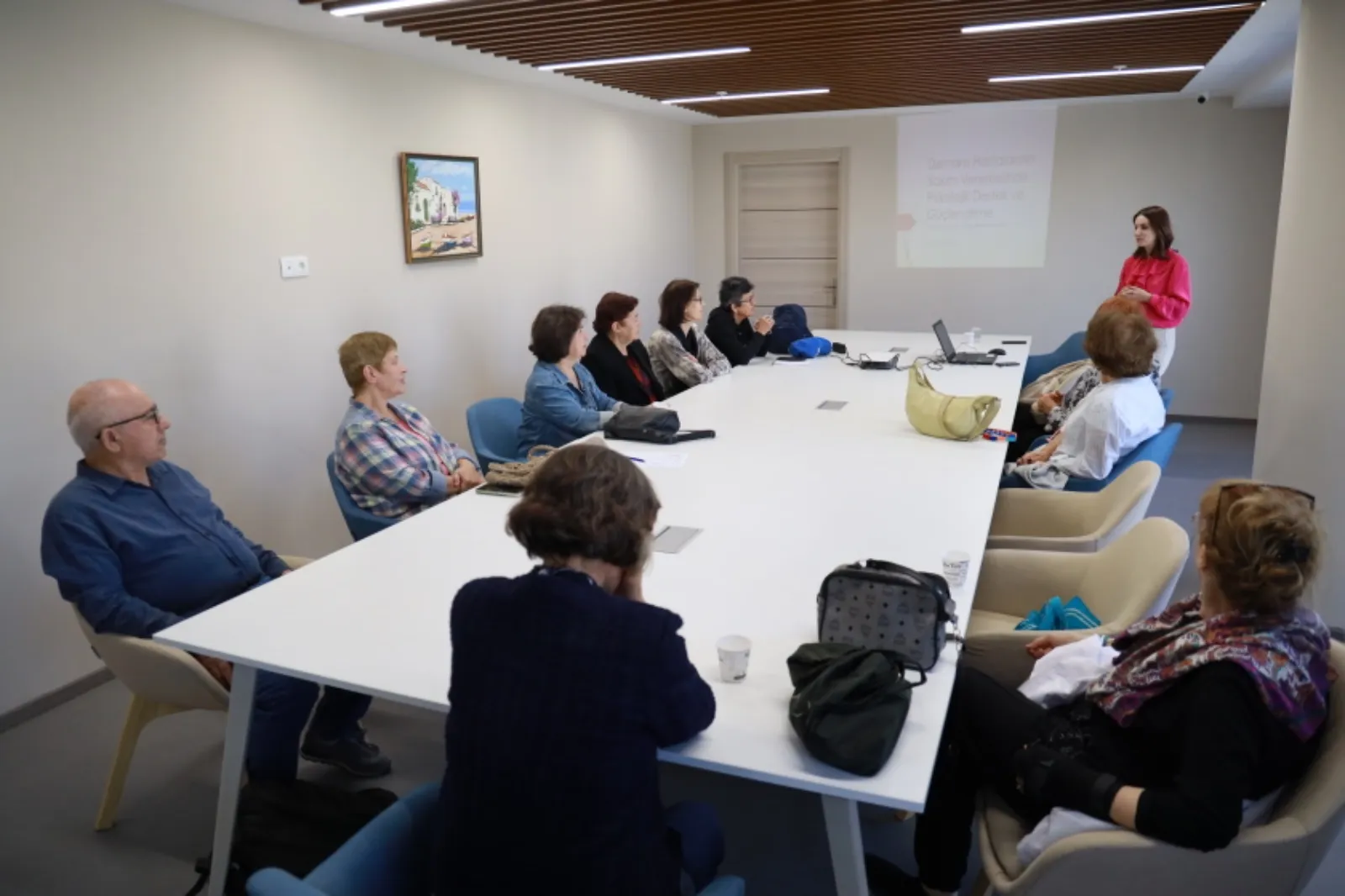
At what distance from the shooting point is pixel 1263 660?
1483 mm

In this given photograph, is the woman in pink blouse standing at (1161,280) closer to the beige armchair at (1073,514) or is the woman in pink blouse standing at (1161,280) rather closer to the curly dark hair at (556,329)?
the beige armchair at (1073,514)

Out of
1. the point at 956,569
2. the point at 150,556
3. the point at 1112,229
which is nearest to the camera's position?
the point at 956,569

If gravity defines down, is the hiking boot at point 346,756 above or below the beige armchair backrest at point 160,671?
below

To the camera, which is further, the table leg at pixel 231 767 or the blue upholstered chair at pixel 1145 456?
the blue upholstered chair at pixel 1145 456

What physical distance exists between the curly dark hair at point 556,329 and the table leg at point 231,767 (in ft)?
7.41

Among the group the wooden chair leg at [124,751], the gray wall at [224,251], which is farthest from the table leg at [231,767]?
the wooden chair leg at [124,751]

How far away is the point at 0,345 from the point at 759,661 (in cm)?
274

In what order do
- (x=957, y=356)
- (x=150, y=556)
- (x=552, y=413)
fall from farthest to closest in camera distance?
(x=957, y=356), (x=552, y=413), (x=150, y=556)

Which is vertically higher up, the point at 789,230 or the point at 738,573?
the point at 789,230

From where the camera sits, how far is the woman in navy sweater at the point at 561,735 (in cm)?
134

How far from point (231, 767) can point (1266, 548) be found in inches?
80.7

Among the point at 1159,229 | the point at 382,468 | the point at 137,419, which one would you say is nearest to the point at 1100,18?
the point at 1159,229

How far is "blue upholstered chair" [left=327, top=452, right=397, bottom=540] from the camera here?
313cm

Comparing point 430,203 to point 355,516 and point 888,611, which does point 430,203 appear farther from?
point 888,611
